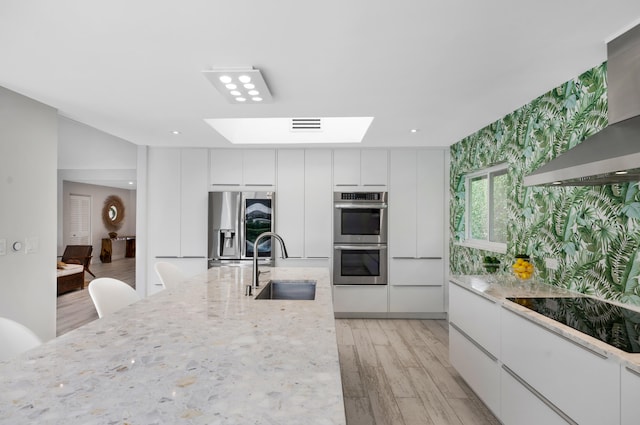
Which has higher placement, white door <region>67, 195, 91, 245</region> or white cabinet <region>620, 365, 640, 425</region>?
white door <region>67, 195, 91, 245</region>

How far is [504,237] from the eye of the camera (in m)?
3.59

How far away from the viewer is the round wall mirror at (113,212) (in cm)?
1009

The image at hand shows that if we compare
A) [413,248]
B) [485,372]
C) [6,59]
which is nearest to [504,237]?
[413,248]

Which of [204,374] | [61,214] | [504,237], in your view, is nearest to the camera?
[204,374]

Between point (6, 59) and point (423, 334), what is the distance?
4.29 meters

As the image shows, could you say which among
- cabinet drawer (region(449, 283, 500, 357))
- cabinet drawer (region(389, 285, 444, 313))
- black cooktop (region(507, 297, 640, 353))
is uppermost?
black cooktop (region(507, 297, 640, 353))

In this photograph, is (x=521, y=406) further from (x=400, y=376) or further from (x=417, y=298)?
(x=417, y=298)

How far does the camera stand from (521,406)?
1922 mm

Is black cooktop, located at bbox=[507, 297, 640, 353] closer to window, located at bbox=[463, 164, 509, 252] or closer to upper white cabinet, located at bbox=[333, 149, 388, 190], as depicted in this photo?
window, located at bbox=[463, 164, 509, 252]

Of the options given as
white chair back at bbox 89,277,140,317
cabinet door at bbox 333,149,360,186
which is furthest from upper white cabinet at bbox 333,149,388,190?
white chair back at bbox 89,277,140,317

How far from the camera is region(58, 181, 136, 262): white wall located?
28.3 feet

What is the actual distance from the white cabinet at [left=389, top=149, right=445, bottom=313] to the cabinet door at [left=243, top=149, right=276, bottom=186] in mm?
1571

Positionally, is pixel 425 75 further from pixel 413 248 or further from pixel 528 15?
pixel 413 248

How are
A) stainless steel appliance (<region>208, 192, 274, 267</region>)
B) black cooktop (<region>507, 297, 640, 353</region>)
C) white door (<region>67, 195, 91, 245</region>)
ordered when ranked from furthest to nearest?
white door (<region>67, 195, 91, 245</region>) < stainless steel appliance (<region>208, 192, 274, 267</region>) < black cooktop (<region>507, 297, 640, 353</region>)
